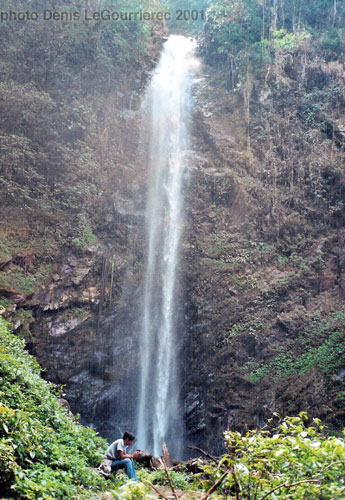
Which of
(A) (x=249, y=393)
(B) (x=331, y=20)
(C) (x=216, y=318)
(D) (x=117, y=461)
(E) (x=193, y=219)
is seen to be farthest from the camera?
(B) (x=331, y=20)

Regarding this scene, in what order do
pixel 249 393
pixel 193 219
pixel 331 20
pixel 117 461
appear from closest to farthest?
pixel 117 461 < pixel 249 393 < pixel 193 219 < pixel 331 20

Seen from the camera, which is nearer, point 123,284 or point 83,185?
point 123,284

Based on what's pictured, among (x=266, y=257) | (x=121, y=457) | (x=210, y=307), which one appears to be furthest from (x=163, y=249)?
(x=121, y=457)

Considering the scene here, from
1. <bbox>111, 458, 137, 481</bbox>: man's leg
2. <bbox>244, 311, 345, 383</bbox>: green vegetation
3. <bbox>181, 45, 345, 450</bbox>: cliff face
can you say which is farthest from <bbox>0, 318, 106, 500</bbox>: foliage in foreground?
<bbox>244, 311, 345, 383</bbox>: green vegetation

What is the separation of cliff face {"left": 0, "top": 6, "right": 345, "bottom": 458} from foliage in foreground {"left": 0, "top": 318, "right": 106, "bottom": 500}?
5.39 metres

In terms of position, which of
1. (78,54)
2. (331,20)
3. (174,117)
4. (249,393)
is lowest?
(249,393)

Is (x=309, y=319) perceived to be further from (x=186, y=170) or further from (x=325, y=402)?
(x=186, y=170)

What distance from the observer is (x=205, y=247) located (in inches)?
610

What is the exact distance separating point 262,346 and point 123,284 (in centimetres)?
542

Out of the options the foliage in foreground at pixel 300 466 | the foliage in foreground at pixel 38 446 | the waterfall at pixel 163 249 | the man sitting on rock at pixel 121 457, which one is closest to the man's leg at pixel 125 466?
the man sitting on rock at pixel 121 457

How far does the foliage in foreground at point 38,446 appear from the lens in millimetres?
3979

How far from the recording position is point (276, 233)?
15.2 metres

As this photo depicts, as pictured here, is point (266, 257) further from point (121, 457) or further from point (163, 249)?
point (121, 457)

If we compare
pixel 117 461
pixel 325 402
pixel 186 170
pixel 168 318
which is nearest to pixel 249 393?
pixel 325 402
